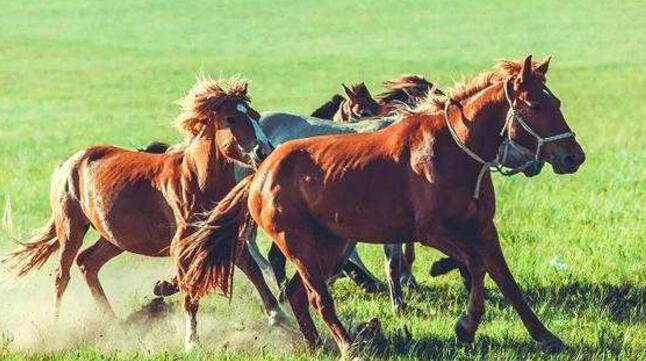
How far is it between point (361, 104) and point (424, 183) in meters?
3.72

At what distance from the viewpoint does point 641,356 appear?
7.69 metres

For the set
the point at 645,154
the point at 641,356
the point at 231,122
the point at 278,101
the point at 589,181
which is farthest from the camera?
the point at 278,101

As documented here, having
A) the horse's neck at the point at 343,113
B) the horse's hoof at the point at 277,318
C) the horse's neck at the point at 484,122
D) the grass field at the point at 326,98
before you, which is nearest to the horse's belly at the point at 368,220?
the horse's neck at the point at 484,122

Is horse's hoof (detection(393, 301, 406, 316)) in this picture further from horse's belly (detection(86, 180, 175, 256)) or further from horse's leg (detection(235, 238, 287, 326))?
horse's belly (detection(86, 180, 175, 256))

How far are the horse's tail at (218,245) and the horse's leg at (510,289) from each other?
1481mm

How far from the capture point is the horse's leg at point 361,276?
10320 mm

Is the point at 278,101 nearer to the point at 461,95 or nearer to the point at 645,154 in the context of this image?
the point at 645,154

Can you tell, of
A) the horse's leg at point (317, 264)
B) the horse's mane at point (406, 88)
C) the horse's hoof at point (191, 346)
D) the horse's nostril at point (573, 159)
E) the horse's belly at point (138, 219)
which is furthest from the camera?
the horse's mane at point (406, 88)

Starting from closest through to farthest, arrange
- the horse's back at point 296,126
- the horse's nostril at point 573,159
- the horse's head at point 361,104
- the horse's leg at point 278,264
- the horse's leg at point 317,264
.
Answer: the horse's nostril at point 573,159
the horse's leg at point 317,264
the horse's back at point 296,126
the horse's leg at point 278,264
the horse's head at point 361,104

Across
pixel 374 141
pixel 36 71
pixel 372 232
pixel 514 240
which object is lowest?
pixel 36 71

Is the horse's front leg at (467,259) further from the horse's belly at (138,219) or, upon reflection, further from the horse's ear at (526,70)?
the horse's belly at (138,219)

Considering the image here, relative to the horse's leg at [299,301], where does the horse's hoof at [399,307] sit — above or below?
below

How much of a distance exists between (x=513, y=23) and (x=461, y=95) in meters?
44.3

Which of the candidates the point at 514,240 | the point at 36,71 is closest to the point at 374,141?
the point at 514,240
